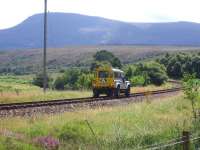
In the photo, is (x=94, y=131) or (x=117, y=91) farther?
(x=117, y=91)

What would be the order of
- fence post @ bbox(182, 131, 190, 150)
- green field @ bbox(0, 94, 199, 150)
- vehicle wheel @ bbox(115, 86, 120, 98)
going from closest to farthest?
fence post @ bbox(182, 131, 190, 150)
green field @ bbox(0, 94, 199, 150)
vehicle wheel @ bbox(115, 86, 120, 98)

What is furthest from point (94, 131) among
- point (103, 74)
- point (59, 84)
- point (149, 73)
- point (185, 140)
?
point (149, 73)

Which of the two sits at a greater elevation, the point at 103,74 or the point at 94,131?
the point at 94,131

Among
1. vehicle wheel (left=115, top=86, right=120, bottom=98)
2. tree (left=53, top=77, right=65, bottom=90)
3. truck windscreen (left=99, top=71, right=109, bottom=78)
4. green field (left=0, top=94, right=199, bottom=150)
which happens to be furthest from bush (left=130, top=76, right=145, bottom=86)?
green field (left=0, top=94, right=199, bottom=150)

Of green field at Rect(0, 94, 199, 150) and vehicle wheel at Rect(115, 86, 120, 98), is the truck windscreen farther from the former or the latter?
green field at Rect(0, 94, 199, 150)

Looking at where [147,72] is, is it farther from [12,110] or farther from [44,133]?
[44,133]

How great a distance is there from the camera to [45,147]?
14773mm

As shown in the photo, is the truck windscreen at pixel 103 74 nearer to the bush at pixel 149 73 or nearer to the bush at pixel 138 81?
the bush at pixel 138 81

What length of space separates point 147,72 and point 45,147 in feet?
218

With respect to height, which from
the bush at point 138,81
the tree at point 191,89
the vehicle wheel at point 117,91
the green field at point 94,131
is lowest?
the bush at point 138,81

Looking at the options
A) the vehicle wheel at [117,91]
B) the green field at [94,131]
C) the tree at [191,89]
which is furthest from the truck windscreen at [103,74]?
the green field at [94,131]

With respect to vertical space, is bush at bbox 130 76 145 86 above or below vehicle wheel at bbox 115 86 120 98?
below

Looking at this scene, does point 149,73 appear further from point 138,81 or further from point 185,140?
point 185,140

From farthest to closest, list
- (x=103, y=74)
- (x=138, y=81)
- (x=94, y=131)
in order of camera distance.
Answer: (x=138, y=81) → (x=103, y=74) → (x=94, y=131)
